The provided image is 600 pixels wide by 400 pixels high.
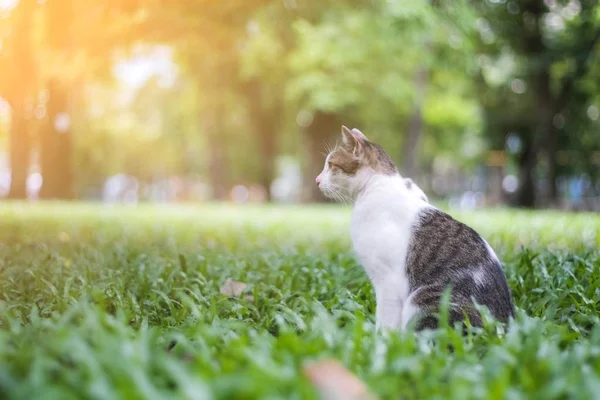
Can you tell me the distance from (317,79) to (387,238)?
59.5ft

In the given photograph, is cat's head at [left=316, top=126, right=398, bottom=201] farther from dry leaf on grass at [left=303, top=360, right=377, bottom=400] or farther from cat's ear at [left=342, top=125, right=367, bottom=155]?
dry leaf on grass at [left=303, top=360, right=377, bottom=400]

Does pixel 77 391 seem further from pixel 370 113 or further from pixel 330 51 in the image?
pixel 370 113

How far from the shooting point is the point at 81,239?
7062mm

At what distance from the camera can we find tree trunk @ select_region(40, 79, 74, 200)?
19.5 metres

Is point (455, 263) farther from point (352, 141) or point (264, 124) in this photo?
point (264, 124)

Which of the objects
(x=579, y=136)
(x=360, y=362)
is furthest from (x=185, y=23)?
(x=579, y=136)

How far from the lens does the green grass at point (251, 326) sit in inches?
70.3

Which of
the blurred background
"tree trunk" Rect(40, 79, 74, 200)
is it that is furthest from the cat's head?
"tree trunk" Rect(40, 79, 74, 200)

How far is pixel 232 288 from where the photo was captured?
4.17 meters

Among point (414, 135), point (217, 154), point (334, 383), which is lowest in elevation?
point (334, 383)

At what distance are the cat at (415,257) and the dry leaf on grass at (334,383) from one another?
51.3 inches

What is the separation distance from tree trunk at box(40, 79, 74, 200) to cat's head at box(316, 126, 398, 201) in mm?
17016

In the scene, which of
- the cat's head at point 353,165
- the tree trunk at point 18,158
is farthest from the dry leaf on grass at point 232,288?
the tree trunk at point 18,158

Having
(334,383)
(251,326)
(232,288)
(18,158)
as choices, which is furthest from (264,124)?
(334,383)
